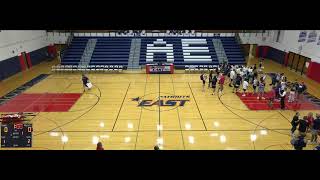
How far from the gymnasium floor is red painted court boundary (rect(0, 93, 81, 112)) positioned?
0.55m

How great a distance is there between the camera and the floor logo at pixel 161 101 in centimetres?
1517

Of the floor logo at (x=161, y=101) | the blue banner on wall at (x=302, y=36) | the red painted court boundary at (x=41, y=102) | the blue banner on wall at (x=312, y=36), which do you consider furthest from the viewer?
the blue banner on wall at (x=302, y=36)

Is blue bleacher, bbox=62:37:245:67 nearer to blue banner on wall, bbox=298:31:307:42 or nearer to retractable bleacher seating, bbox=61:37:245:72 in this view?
retractable bleacher seating, bbox=61:37:245:72

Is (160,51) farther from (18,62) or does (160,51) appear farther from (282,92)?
(282,92)

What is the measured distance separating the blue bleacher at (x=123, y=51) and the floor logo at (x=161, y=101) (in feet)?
29.5

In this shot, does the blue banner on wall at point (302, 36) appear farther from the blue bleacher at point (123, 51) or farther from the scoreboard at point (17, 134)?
the scoreboard at point (17, 134)

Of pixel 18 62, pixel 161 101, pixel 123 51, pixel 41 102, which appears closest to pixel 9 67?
pixel 18 62

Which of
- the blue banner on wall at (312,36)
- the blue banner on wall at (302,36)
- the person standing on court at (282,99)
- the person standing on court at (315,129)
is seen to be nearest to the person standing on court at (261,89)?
the person standing on court at (282,99)

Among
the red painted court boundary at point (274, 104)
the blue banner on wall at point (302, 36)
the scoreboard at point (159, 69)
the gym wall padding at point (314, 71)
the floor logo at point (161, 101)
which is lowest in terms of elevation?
the floor logo at point (161, 101)

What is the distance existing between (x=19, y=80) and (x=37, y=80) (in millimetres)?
1375

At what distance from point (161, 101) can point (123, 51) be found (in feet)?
42.1

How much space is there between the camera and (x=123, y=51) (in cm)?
2738
